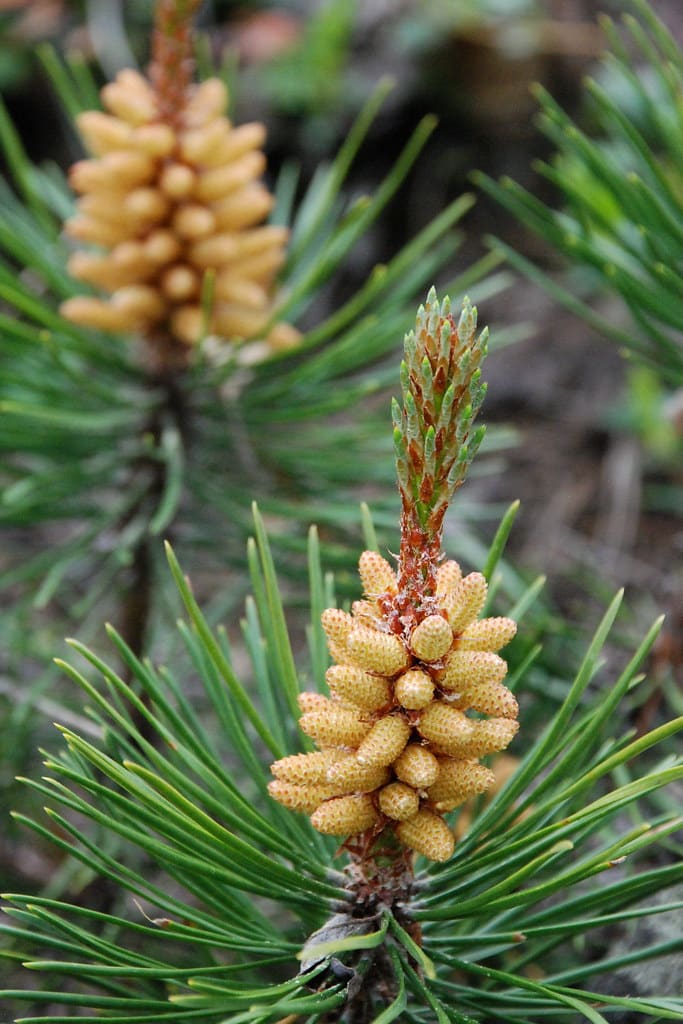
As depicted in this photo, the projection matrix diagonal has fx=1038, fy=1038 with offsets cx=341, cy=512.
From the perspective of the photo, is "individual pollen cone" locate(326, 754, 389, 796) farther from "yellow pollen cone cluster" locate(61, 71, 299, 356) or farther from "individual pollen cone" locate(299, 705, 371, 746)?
"yellow pollen cone cluster" locate(61, 71, 299, 356)

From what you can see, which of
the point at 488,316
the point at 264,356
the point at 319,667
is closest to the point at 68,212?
the point at 264,356

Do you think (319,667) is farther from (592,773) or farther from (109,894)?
(109,894)

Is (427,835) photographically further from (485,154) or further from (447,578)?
(485,154)

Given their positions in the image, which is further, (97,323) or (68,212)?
(68,212)

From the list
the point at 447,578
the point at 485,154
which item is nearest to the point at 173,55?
the point at 447,578

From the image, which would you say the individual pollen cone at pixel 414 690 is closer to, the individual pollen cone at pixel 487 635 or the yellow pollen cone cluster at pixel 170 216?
the individual pollen cone at pixel 487 635

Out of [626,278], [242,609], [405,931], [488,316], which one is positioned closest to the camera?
[405,931]

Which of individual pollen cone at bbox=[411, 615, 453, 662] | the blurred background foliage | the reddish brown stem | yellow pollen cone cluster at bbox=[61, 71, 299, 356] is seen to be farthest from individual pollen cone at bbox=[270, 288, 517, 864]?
the blurred background foliage
